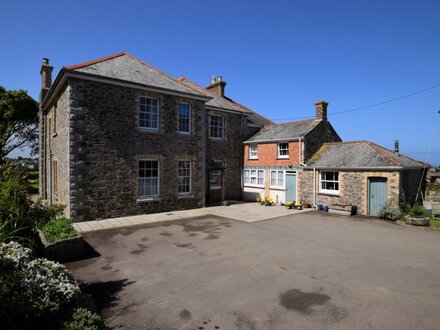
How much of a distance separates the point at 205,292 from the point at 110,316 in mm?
2046

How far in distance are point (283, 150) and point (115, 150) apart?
492 inches

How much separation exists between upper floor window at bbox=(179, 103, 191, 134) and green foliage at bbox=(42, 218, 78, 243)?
30.9 ft

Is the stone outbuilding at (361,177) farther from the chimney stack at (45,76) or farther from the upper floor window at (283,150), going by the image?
the chimney stack at (45,76)

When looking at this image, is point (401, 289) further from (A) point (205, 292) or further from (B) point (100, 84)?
(B) point (100, 84)

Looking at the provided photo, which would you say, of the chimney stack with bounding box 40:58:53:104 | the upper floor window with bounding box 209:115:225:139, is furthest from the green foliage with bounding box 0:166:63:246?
the upper floor window with bounding box 209:115:225:139

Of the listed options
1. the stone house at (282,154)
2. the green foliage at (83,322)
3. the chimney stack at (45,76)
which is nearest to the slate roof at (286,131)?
the stone house at (282,154)

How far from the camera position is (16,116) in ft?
99.3

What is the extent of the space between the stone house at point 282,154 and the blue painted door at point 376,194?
4618 mm

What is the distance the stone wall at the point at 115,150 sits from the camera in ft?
42.0

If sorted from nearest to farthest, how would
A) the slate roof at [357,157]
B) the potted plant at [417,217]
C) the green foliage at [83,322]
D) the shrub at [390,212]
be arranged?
1. the green foliage at [83,322]
2. the potted plant at [417,217]
3. the shrub at [390,212]
4. the slate roof at [357,157]

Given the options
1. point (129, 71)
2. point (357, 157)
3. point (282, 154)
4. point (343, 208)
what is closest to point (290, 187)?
point (282, 154)

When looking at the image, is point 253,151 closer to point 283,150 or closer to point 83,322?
point 283,150

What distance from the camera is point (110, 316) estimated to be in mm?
5078

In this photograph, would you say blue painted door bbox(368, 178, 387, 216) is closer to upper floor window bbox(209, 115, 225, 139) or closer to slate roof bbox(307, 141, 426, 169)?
slate roof bbox(307, 141, 426, 169)
